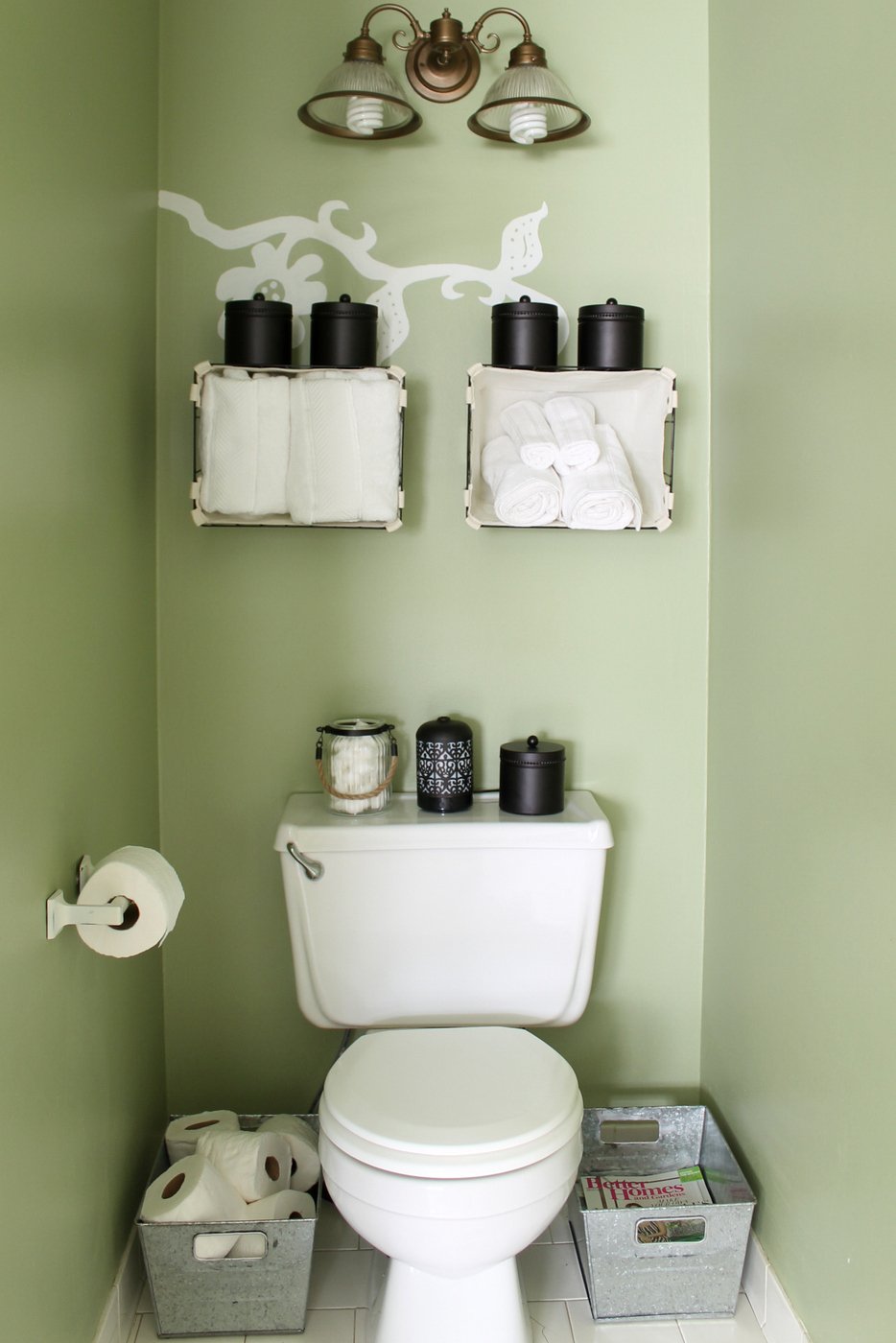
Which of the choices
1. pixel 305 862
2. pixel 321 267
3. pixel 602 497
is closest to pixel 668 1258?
pixel 305 862

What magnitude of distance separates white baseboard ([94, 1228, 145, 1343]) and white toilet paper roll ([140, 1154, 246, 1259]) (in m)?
0.12

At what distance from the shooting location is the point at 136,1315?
186 cm

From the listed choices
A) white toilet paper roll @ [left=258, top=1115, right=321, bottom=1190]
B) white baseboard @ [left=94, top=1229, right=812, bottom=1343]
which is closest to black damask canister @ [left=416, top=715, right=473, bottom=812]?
white toilet paper roll @ [left=258, top=1115, right=321, bottom=1190]

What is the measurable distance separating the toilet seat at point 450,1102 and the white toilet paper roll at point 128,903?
40cm

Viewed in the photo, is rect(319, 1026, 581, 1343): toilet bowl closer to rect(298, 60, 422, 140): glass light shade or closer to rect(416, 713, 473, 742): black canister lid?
rect(416, 713, 473, 742): black canister lid

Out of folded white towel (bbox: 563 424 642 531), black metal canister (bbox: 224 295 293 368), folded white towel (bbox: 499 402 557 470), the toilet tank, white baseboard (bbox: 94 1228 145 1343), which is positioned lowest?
white baseboard (bbox: 94 1228 145 1343)

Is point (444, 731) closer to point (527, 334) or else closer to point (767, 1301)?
point (527, 334)

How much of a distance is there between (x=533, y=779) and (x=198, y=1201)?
2.77 feet

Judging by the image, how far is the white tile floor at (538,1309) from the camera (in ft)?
5.97

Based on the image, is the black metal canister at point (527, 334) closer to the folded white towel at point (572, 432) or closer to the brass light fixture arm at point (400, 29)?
the folded white towel at point (572, 432)

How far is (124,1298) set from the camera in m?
1.82

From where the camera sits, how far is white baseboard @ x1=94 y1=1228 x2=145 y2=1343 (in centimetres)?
172

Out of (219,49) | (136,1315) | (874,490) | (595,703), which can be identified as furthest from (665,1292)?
(219,49)

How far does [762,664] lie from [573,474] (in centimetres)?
44
